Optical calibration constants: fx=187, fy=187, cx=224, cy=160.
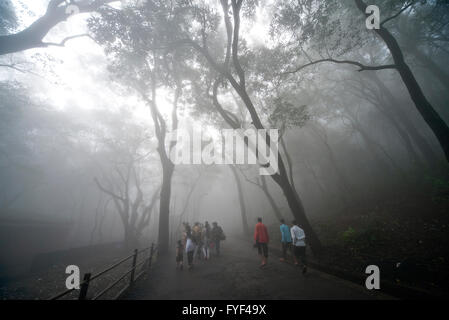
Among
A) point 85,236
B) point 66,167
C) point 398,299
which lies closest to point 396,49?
point 398,299

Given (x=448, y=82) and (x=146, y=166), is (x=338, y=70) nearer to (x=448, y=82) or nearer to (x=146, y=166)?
(x=448, y=82)

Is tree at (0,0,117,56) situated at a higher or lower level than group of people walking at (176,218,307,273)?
higher

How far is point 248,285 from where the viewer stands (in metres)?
6.29

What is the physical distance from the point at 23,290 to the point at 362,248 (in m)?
18.7

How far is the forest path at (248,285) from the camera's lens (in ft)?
16.9

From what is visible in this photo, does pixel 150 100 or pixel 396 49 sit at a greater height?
pixel 150 100

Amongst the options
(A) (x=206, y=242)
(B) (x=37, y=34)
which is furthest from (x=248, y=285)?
(B) (x=37, y=34)

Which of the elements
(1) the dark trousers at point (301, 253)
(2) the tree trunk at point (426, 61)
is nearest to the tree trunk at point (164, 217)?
(1) the dark trousers at point (301, 253)

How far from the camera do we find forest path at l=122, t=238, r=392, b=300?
203 inches

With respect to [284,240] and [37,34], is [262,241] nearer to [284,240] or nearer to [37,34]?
[284,240]

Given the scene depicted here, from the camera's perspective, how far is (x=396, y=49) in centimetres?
745

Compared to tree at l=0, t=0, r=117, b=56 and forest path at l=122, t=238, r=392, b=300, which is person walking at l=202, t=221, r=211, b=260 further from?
tree at l=0, t=0, r=117, b=56

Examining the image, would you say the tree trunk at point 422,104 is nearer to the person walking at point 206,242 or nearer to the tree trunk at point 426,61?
the tree trunk at point 426,61

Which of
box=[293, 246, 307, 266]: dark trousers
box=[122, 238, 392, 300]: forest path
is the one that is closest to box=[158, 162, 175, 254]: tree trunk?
box=[122, 238, 392, 300]: forest path
